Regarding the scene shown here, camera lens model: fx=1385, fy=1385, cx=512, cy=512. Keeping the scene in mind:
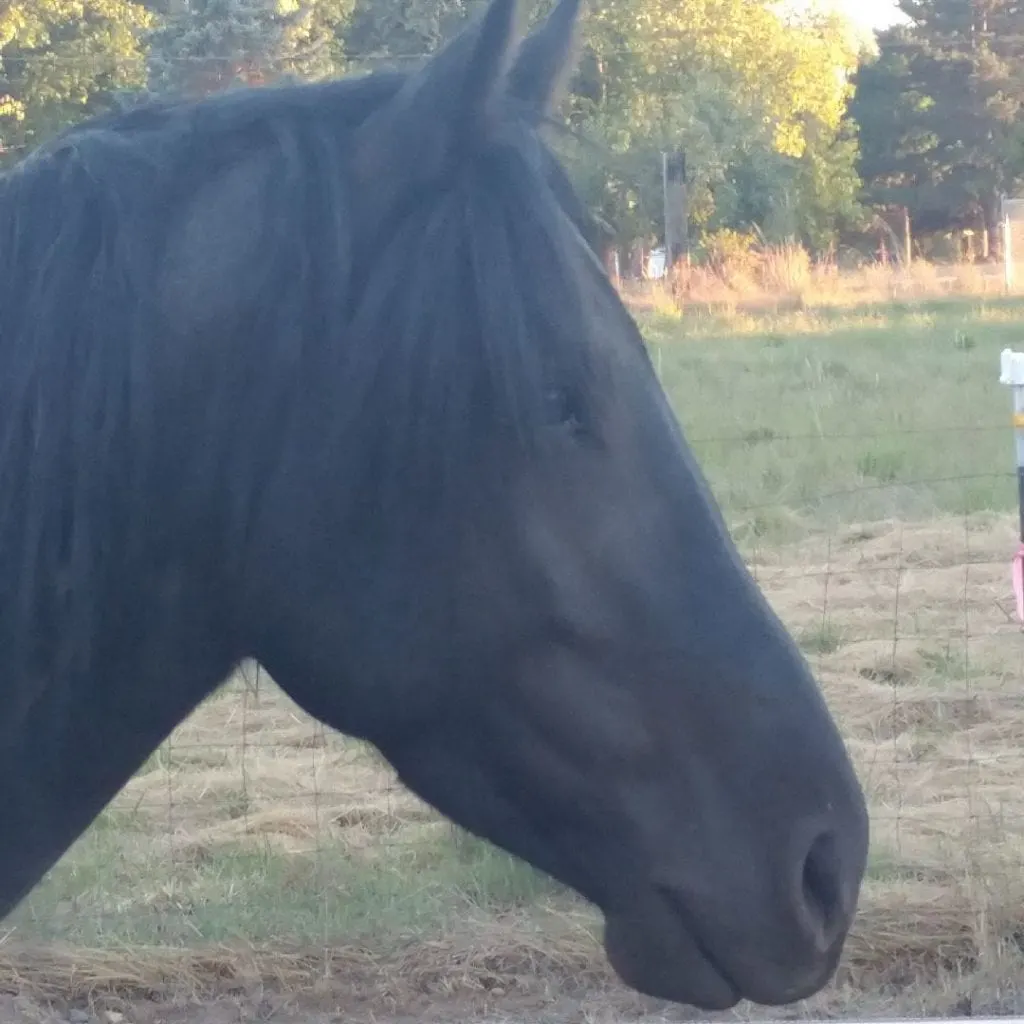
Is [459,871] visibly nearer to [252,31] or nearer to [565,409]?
[565,409]

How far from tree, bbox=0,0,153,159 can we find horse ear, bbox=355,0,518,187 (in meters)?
9.71

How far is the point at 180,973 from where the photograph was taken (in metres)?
3.02

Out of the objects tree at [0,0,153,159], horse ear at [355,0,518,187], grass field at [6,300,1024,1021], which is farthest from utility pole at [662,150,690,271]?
horse ear at [355,0,518,187]

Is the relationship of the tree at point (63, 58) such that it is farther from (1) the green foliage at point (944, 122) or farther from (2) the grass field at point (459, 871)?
(1) the green foliage at point (944, 122)

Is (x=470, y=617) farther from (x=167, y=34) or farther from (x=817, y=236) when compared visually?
(x=817, y=236)

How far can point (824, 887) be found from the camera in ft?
4.29

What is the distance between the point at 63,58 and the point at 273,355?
37.7 feet

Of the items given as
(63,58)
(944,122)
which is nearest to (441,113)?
(63,58)

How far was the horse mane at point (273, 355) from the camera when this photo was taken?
1.19 m

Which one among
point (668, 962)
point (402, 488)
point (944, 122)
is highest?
point (944, 122)

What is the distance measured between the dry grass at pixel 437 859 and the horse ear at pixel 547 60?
173cm

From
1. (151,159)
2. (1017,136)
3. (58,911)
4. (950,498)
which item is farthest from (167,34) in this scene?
(1017,136)

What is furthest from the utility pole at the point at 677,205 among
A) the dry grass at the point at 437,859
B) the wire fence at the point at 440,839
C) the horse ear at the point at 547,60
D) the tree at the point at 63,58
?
the horse ear at the point at 547,60

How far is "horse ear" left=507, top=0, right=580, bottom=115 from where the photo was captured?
4.41ft
